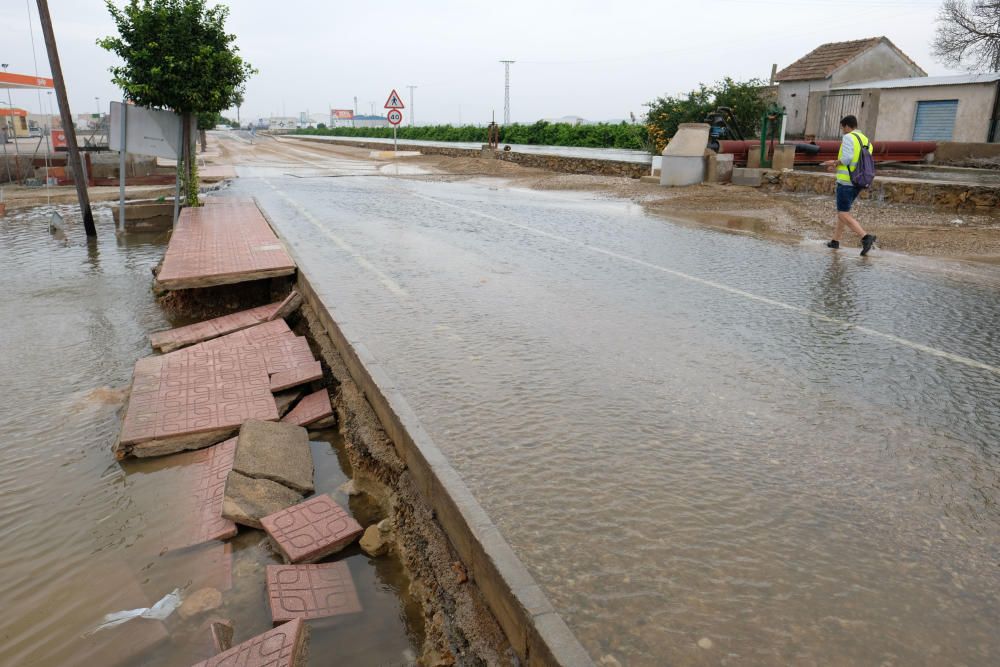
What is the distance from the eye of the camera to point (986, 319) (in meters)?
6.16

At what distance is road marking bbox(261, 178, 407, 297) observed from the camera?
282 inches

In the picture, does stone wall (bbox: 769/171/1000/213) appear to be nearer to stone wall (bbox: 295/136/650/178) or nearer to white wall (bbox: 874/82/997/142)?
stone wall (bbox: 295/136/650/178)

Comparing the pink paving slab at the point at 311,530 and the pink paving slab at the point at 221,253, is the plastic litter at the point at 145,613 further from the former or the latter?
the pink paving slab at the point at 221,253

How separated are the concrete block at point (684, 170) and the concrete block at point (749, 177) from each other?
86cm

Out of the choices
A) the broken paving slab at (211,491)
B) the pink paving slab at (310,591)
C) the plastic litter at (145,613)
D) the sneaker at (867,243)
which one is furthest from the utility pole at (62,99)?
the sneaker at (867,243)

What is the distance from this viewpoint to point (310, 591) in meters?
3.18

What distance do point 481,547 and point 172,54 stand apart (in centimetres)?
1261

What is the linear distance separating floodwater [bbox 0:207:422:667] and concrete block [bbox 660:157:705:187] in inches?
567

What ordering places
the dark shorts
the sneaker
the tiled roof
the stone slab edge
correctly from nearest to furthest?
the stone slab edge, the sneaker, the dark shorts, the tiled roof

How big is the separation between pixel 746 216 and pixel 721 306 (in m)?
7.84

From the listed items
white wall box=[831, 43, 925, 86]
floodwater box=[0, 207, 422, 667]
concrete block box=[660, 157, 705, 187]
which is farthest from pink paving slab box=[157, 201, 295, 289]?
white wall box=[831, 43, 925, 86]

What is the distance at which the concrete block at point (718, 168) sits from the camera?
18.2 metres

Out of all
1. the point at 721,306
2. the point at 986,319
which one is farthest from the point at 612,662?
the point at 986,319

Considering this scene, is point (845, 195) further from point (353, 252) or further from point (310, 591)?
point (310, 591)
